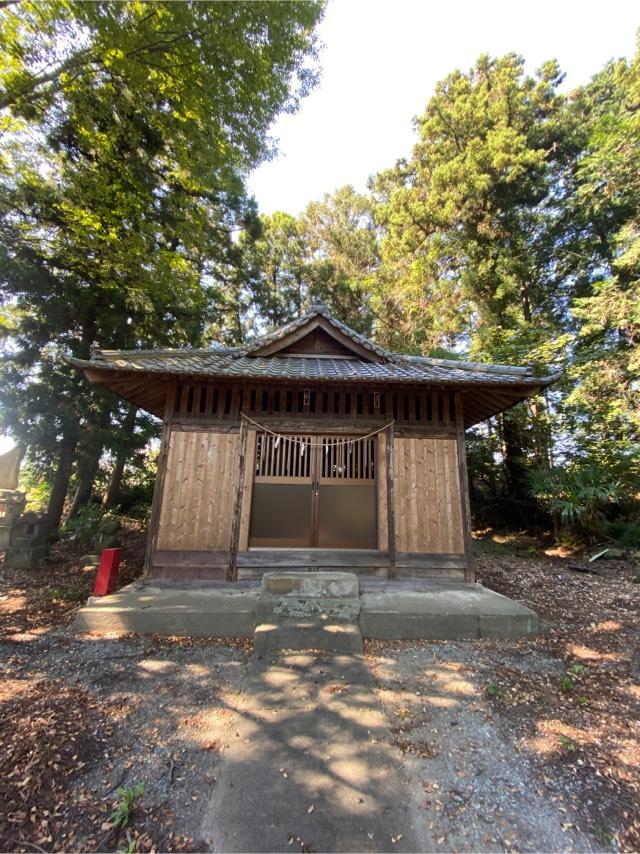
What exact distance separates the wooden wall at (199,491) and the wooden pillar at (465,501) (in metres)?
3.87

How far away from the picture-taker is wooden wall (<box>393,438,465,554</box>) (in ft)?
19.5

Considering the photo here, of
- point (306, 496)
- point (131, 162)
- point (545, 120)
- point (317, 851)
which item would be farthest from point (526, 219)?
point (317, 851)

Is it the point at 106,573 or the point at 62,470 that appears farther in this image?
the point at 62,470

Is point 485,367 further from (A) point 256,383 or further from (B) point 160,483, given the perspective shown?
(B) point 160,483

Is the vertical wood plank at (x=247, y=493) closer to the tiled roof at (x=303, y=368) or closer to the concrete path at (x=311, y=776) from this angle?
the tiled roof at (x=303, y=368)

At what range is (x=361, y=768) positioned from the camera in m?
2.34

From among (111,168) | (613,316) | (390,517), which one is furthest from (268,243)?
(390,517)

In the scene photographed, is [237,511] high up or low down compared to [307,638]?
up

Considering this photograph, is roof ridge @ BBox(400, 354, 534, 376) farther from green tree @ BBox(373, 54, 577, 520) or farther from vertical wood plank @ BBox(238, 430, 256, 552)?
green tree @ BBox(373, 54, 577, 520)

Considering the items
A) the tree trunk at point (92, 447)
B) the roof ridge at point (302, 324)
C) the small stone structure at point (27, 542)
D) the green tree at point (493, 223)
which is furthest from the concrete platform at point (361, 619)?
the green tree at point (493, 223)

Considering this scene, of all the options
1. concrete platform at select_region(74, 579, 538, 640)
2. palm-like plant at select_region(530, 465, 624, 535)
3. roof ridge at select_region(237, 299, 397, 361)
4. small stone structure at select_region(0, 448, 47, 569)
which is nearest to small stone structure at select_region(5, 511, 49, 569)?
small stone structure at select_region(0, 448, 47, 569)

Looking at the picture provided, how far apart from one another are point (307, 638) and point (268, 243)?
58.8ft

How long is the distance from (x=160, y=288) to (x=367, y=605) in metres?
9.13

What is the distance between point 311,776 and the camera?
7.43 feet
